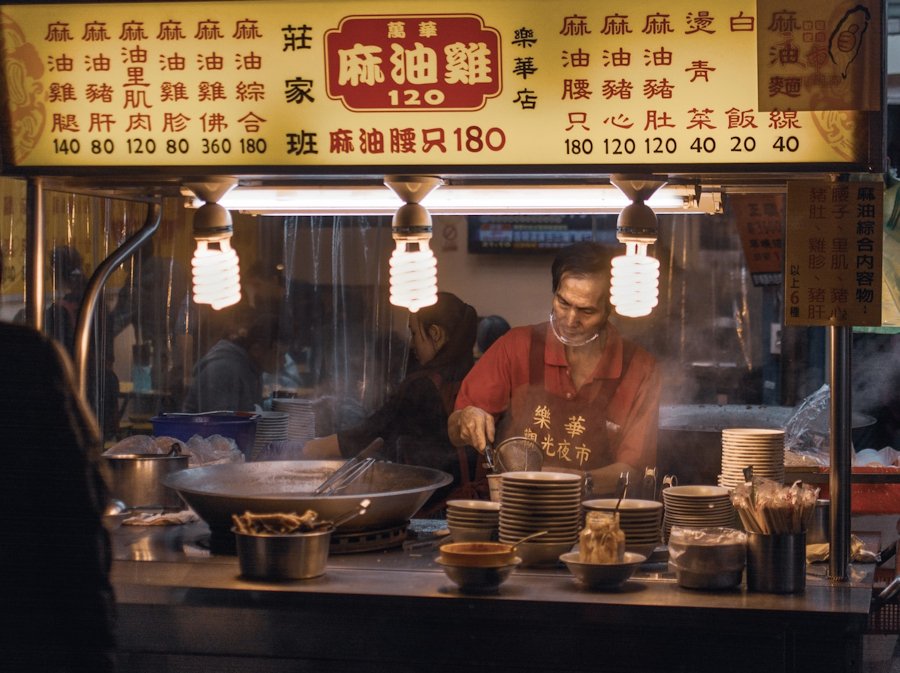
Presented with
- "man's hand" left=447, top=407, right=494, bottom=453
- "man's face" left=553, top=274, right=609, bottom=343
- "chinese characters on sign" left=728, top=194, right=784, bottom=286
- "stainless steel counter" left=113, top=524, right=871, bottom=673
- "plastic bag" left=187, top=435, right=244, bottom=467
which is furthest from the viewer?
"chinese characters on sign" left=728, top=194, right=784, bottom=286

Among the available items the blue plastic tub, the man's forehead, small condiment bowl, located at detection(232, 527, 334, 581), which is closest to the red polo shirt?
the man's forehead

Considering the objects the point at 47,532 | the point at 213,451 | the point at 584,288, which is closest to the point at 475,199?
the point at 584,288

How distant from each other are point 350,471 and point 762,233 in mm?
3691

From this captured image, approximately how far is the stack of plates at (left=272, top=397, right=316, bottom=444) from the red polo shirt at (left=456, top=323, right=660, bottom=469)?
1138 millimetres

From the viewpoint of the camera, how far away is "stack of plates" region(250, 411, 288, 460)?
451cm

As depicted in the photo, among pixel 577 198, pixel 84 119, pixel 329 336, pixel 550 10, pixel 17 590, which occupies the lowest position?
pixel 17 590

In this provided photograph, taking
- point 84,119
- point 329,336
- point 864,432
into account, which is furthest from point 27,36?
point 864,432

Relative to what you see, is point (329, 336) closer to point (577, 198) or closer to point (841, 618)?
point (577, 198)

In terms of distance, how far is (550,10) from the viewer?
2.67m

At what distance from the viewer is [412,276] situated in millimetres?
2871

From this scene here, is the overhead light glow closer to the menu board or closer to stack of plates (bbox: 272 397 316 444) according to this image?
the menu board

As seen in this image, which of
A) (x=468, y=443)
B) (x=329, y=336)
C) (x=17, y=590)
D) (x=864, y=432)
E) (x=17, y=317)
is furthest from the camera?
(x=329, y=336)

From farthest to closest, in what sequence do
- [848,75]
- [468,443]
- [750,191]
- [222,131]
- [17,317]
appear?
[17,317]
[468,443]
[750,191]
[222,131]
[848,75]

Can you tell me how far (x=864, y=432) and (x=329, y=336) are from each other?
3.11m
